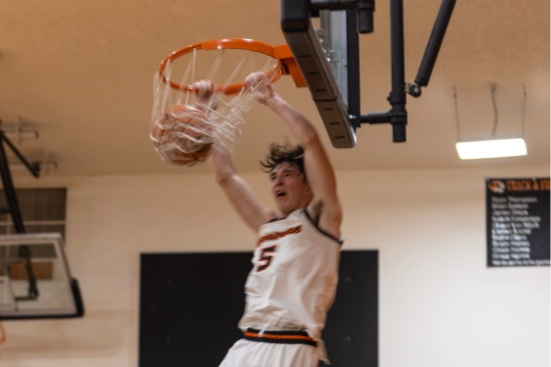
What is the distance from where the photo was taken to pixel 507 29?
10.5ft

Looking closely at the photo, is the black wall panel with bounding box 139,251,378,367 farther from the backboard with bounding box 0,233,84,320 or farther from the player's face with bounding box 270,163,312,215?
the player's face with bounding box 270,163,312,215

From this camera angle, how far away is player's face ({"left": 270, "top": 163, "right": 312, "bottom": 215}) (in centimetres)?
225

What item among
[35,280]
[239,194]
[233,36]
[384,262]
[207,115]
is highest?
[233,36]

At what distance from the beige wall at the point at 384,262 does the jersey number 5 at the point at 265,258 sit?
3920 mm

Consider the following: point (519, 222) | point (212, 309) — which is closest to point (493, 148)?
point (519, 222)

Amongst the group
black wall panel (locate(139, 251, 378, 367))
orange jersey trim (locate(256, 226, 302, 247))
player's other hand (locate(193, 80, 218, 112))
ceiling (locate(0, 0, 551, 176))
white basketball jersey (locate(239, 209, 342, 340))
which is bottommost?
black wall panel (locate(139, 251, 378, 367))

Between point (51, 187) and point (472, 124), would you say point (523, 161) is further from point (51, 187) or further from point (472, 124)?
point (51, 187)

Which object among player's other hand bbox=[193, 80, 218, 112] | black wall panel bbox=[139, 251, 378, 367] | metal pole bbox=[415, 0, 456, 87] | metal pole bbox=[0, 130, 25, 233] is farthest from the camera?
black wall panel bbox=[139, 251, 378, 367]

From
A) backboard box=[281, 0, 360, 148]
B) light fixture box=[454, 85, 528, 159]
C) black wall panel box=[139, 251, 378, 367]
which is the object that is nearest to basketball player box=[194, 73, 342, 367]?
backboard box=[281, 0, 360, 148]

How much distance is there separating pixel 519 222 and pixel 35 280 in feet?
14.8

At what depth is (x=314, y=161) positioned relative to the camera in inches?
79.1

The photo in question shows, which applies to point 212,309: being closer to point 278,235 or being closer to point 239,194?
point 239,194

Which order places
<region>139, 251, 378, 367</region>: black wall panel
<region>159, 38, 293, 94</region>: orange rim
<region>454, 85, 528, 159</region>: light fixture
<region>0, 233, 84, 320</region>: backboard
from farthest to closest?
<region>139, 251, 378, 367</region>: black wall panel, <region>0, 233, 84, 320</region>: backboard, <region>454, 85, 528, 159</region>: light fixture, <region>159, 38, 293, 94</region>: orange rim

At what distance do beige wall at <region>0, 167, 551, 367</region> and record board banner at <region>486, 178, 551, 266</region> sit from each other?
3.4 inches
